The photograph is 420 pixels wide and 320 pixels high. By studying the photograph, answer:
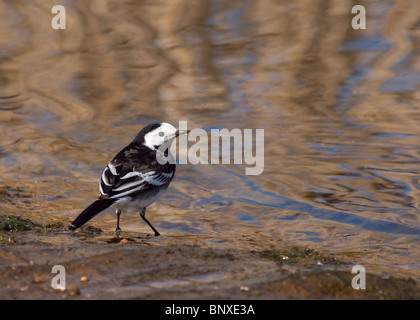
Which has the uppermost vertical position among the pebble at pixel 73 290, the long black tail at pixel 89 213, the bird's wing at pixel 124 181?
the bird's wing at pixel 124 181

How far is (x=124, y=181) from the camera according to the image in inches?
299

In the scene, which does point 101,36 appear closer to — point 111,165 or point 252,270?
point 111,165

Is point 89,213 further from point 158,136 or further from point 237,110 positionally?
point 237,110

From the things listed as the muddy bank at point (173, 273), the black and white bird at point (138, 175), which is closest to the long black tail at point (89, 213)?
the black and white bird at point (138, 175)

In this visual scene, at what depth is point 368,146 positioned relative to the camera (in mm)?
10906

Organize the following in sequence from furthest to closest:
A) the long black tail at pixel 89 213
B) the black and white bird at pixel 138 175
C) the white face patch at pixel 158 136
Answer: the white face patch at pixel 158 136
the black and white bird at pixel 138 175
the long black tail at pixel 89 213

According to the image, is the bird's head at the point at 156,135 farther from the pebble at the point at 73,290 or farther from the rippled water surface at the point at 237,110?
the pebble at the point at 73,290

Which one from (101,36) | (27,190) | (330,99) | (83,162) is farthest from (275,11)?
(27,190)

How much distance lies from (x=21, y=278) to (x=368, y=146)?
21.4 feet

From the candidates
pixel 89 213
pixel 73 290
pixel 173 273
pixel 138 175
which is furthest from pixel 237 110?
pixel 73 290

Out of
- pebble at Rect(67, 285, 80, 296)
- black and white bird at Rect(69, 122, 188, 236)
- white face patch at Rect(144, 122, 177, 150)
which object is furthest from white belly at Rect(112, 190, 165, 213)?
pebble at Rect(67, 285, 80, 296)

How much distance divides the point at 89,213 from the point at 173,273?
1.54m

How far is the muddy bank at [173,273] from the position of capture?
216 inches

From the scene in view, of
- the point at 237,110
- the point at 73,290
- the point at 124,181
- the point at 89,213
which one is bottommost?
the point at 73,290
